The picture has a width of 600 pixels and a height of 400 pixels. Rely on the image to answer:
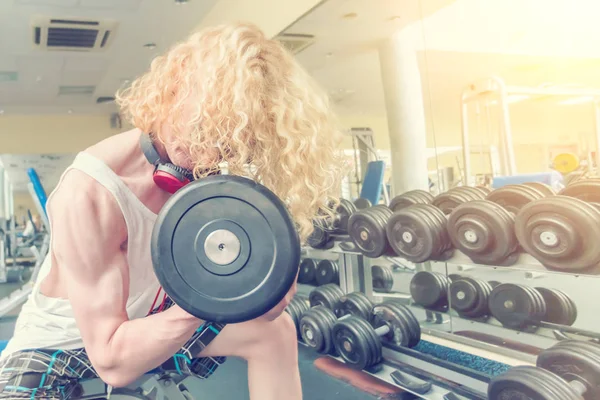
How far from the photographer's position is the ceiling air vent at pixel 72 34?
3.88 m

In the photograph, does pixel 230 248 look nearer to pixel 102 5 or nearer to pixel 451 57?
pixel 451 57

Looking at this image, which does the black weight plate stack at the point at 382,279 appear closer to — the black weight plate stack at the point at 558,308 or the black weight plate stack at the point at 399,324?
the black weight plate stack at the point at 399,324

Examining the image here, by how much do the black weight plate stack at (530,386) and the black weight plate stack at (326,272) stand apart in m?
1.65

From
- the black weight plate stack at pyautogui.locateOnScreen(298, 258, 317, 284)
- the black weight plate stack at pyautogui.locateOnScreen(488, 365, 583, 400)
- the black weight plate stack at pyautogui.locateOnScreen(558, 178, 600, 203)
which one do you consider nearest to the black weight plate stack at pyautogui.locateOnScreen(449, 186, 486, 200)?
the black weight plate stack at pyautogui.locateOnScreen(558, 178, 600, 203)

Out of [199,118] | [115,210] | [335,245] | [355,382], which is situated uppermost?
[199,118]

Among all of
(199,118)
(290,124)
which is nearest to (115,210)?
(199,118)

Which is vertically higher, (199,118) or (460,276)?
(199,118)

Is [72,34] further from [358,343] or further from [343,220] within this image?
[358,343]

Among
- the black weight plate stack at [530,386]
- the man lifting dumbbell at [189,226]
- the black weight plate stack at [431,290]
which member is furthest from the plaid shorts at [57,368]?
the black weight plate stack at [431,290]

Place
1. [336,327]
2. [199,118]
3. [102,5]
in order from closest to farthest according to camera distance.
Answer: [199,118] → [336,327] → [102,5]

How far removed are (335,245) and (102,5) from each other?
256cm

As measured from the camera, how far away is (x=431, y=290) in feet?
7.91

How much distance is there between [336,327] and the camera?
1983 millimetres

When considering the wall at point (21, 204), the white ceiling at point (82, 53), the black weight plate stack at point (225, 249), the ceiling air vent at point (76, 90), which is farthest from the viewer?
the wall at point (21, 204)
